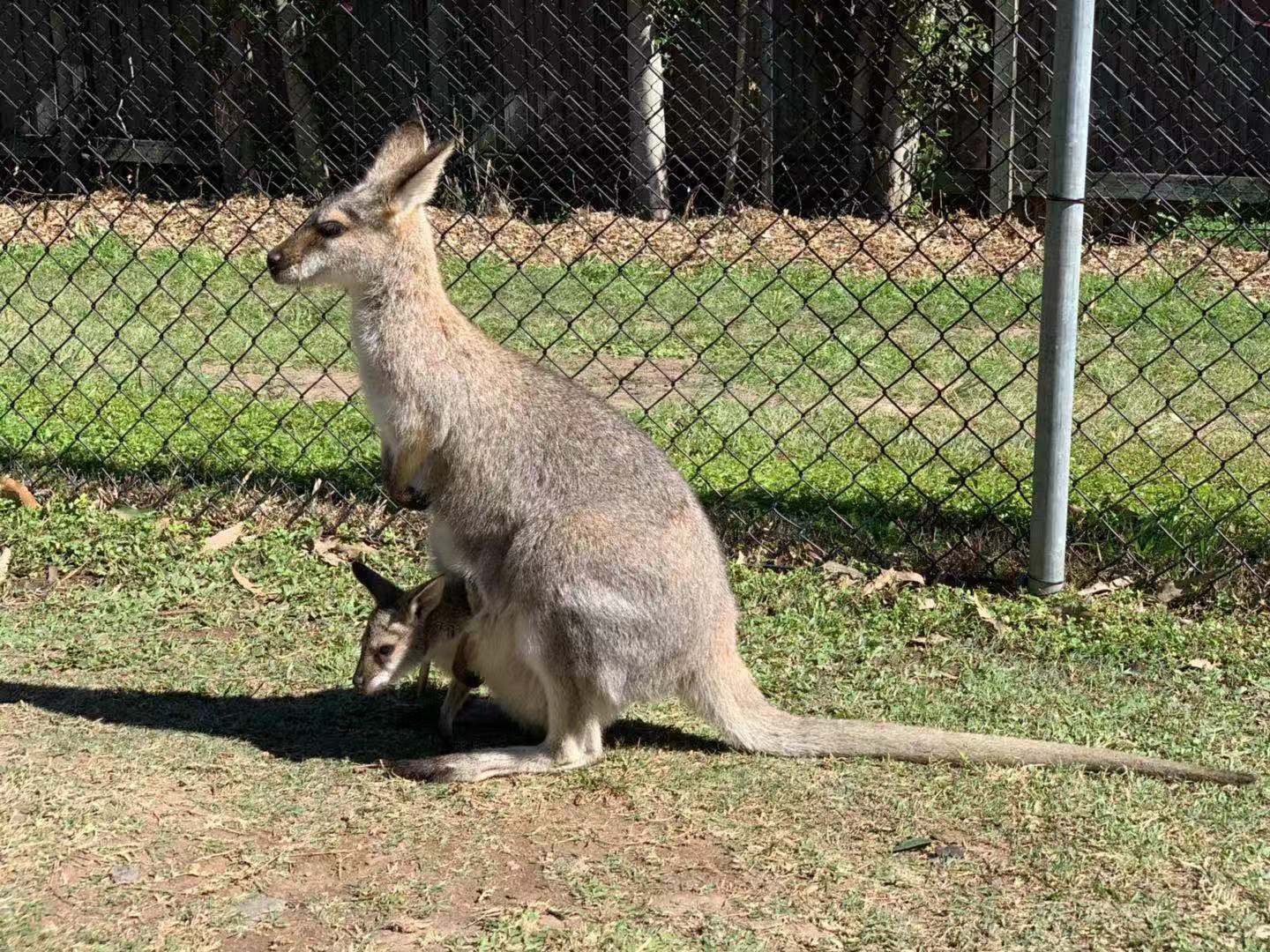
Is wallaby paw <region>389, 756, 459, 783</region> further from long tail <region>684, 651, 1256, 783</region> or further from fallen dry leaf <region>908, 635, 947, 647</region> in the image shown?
fallen dry leaf <region>908, 635, 947, 647</region>

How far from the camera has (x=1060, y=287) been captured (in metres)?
4.09

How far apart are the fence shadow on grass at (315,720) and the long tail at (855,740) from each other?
149 mm

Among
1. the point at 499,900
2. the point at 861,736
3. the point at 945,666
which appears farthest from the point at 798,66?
the point at 499,900

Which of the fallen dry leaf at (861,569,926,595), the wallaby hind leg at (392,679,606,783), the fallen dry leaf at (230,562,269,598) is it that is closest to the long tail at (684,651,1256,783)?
the wallaby hind leg at (392,679,606,783)

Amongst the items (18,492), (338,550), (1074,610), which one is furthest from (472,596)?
(18,492)

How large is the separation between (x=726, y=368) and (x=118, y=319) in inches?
125

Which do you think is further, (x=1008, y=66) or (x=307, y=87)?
(x=307, y=87)

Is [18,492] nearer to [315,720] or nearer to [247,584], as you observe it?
[247,584]

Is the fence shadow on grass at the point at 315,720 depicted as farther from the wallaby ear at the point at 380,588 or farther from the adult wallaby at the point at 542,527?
the wallaby ear at the point at 380,588

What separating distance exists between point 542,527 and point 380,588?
0.51 metres

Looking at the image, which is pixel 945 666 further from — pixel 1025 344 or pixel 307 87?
pixel 307 87

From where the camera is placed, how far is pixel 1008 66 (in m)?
7.39

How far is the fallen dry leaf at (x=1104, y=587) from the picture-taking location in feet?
14.5

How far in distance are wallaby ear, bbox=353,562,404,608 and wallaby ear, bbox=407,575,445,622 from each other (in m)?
0.07
